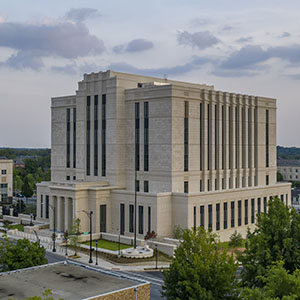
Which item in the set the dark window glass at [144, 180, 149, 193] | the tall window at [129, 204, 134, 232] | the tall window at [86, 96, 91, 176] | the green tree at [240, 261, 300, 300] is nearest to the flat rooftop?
the green tree at [240, 261, 300, 300]

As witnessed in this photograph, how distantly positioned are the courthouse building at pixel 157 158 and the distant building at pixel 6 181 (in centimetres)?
3780

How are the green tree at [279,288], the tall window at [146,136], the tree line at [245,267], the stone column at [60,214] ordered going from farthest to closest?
the tall window at [146,136] → the stone column at [60,214] → the tree line at [245,267] → the green tree at [279,288]

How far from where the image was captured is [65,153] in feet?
306

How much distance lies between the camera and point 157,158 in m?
78.1

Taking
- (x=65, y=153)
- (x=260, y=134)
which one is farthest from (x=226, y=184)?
(x=65, y=153)

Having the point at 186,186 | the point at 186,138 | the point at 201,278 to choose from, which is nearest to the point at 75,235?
the point at 186,186

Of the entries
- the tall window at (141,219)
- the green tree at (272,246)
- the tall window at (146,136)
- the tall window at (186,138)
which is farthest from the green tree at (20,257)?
the tall window at (186,138)

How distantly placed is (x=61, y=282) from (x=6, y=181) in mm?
98463

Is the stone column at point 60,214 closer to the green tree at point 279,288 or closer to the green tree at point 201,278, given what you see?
the green tree at point 201,278

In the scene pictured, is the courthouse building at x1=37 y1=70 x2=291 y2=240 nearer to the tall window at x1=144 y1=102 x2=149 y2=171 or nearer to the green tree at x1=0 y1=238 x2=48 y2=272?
the tall window at x1=144 y1=102 x2=149 y2=171

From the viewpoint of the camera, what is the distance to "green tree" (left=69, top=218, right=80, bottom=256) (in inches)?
2665

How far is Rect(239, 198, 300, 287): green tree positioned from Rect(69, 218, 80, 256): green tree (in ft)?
100

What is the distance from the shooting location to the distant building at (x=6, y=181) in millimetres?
126875

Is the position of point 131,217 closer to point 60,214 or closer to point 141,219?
point 141,219
